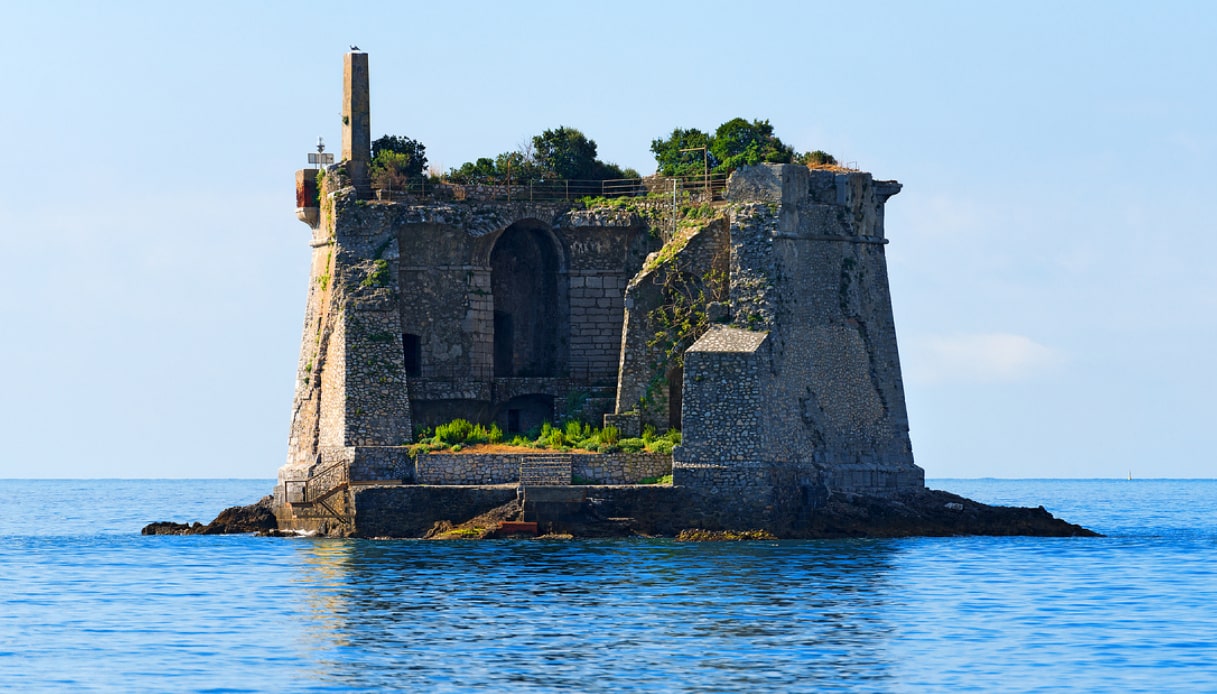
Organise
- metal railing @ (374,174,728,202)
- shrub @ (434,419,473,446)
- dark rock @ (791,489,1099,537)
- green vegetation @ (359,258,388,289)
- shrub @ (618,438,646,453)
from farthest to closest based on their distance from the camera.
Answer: metal railing @ (374,174,728,202) < green vegetation @ (359,258,388,289) < shrub @ (434,419,473,446) < dark rock @ (791,489,1099,537) < shrub @ (618,438,646,453)

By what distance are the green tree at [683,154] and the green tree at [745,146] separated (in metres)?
0.32

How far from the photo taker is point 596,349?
177 ft

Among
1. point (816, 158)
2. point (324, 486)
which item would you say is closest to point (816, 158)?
point (816, 158)

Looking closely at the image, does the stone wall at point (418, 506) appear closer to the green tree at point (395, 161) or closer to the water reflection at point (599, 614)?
the water reflection at point (599, 614)

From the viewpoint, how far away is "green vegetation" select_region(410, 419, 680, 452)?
48.9 meters

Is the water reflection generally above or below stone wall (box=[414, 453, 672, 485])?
below

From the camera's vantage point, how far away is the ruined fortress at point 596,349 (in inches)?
1870

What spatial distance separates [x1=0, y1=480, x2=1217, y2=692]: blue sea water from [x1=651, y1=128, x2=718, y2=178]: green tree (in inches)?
423

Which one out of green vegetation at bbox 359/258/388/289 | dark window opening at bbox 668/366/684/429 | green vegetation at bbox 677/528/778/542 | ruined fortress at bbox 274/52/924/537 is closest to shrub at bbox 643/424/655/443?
ruined fortress at bbox 274/52/924/537

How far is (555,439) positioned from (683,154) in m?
8.98

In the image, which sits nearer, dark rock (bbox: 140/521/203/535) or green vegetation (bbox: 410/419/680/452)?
green vegetation (bbox: 410/419/680/452)

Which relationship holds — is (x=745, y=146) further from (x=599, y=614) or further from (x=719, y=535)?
(x=599, y=614)

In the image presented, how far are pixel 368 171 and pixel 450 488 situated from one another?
9.64 meters

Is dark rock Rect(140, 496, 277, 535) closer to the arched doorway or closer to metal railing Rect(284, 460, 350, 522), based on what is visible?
metal railing Rect(284, 460, 350, 522)
